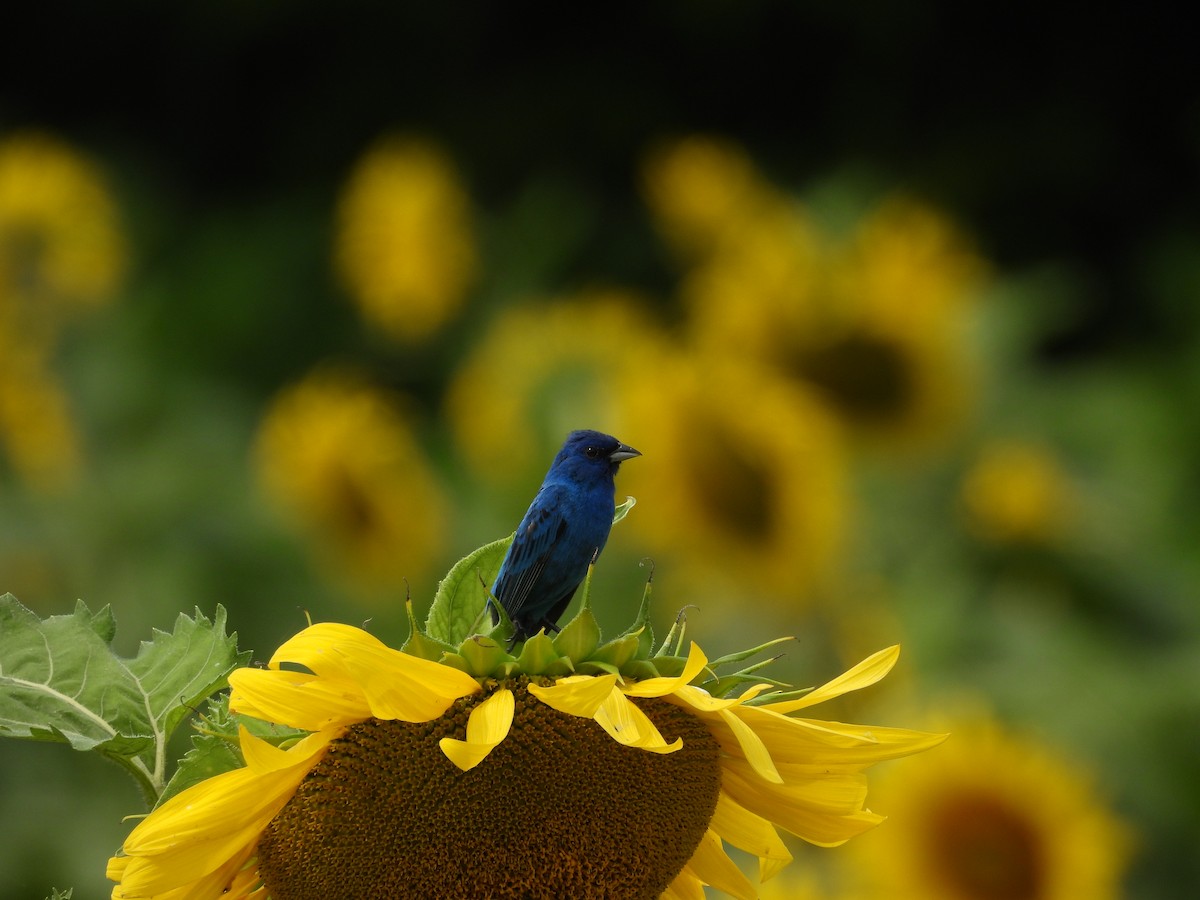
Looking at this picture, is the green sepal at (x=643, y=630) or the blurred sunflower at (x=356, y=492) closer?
the green sepal at (x=643, y=630)

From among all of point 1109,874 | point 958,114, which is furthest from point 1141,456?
point 1109,874

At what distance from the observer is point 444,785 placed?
1.72 feet

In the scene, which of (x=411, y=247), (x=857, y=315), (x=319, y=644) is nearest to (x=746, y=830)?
(x=319, y=644)

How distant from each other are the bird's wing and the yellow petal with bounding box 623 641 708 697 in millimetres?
66

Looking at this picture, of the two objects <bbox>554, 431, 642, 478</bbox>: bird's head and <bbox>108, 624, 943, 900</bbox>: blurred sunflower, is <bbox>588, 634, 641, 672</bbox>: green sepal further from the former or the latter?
<bbox>554, 431, 642, 478</bbox>: bird's head

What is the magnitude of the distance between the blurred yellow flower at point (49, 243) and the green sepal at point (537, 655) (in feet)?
6.23

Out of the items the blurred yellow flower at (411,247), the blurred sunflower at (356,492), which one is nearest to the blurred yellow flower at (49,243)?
the blurred sunflower at (356,492)

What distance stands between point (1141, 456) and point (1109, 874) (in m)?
2.01

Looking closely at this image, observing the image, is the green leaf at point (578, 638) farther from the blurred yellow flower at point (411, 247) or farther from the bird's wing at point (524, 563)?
the blurred yellow flower at point (411, 247)

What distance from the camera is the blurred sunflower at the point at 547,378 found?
7.16ft

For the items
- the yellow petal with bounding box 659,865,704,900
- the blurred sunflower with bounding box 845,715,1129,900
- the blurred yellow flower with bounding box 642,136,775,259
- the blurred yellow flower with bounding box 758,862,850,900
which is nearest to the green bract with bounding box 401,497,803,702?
the yellow petal with bounding box 659,865,704,900

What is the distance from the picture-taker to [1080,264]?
4500 mm

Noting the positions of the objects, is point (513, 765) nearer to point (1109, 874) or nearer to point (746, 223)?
point (1109, 874)

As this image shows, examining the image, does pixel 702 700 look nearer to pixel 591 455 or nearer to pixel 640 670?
pixel 640 670
